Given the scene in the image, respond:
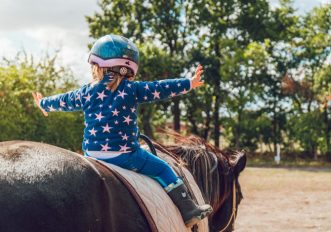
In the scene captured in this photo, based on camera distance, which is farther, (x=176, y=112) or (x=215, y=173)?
(x=176, y=112)

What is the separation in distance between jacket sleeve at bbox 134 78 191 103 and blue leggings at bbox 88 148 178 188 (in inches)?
12.9

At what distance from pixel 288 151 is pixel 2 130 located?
23188 millimetres

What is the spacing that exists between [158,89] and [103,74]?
0.35 meters

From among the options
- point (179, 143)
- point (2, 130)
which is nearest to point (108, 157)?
point (179, 143)

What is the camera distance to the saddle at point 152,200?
2.93 metres

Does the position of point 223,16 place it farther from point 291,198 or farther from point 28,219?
point 28,219

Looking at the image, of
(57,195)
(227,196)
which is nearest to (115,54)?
(57,195)

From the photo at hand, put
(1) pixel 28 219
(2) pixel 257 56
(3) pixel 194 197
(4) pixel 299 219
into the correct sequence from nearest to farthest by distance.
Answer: (1) pixel 28 219 → (3) pixel 194 197 → (4) pixel 299 219 → (2) pixel 257 56

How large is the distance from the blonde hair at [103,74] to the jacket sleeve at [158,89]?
107 mm

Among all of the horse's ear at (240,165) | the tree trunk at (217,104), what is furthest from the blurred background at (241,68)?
the horse's ear at (240,165)

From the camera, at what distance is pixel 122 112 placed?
3.29 meters

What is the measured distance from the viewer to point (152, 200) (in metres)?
3.07

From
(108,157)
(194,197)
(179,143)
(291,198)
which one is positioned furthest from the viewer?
(291,198)

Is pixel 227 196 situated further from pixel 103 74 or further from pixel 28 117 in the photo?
pixel 28 117
